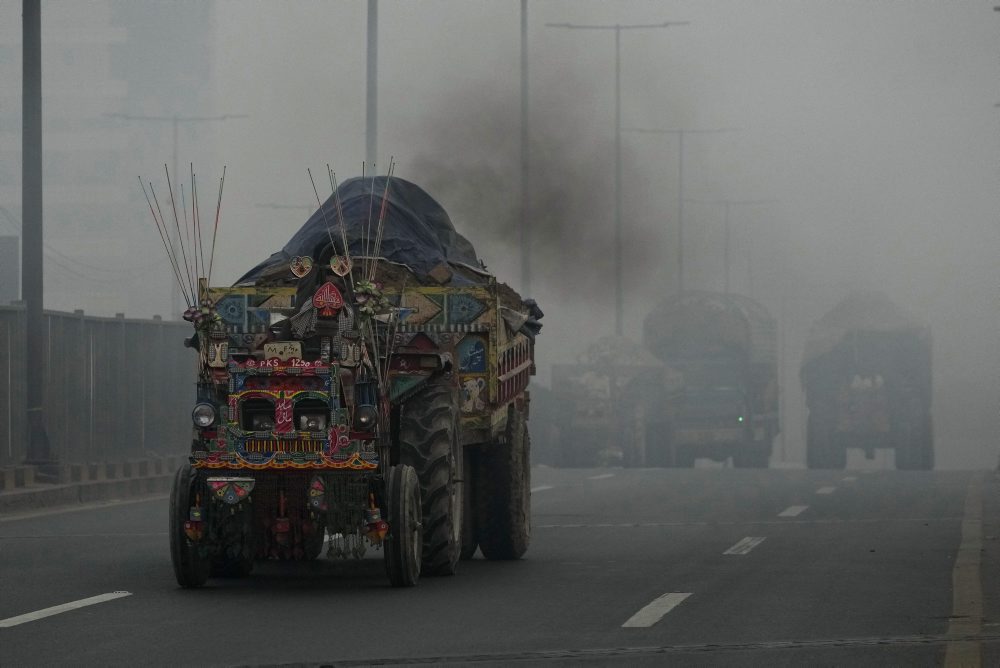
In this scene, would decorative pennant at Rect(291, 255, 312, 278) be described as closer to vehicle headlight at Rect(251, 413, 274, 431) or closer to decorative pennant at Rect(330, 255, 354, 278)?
decorative pennant at Rect(330, 255, 354, 278)

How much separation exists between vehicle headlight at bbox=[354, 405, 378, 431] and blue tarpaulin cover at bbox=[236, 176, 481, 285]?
2622 mm

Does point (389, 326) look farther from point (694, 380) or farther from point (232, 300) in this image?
point (694, 380)

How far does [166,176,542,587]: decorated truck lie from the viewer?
13.5 m

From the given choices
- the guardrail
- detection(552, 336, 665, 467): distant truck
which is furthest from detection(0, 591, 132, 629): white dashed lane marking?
detection(552, 336, 665, 467): distant truck

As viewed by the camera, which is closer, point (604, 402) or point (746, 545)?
point (746, 545)

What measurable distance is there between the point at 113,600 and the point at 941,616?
5293 mm

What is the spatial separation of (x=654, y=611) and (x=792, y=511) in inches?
492

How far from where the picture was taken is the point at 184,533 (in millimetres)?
13758

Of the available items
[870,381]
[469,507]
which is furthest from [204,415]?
[870,381]

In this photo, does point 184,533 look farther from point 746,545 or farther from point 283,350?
point 746,545

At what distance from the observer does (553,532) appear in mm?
A: 21234

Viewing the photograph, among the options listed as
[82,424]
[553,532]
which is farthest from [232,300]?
[82,424]

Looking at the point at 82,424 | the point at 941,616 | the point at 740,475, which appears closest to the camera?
the point at 941,616

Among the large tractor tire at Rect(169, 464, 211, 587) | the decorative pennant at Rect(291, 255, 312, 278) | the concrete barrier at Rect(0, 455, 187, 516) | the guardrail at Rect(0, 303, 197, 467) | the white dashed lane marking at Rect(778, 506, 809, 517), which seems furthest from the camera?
the guardrail at Rect(0, 303, 197, 467)
